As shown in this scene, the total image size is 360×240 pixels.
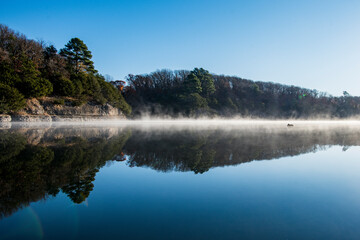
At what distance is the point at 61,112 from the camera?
2172cm

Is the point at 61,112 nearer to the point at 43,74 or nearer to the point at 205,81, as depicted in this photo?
the point at 43,74

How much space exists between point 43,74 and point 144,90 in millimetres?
26957

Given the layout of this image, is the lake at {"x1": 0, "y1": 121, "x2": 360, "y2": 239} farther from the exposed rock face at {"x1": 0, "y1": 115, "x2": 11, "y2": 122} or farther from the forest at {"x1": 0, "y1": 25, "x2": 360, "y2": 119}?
the forest at {"x1": 0, "y1": 25, "x2": 360, "y2": 119}

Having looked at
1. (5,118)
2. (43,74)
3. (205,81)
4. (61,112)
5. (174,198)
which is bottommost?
(174,198)

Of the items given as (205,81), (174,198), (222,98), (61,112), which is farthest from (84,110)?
(222,98)

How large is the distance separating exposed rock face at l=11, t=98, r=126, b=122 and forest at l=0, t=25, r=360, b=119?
2.16 ft

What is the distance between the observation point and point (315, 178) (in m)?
3.68

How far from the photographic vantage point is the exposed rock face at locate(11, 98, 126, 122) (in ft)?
61.6

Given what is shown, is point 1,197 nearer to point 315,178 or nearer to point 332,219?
point 332,219

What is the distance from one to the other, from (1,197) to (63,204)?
848mm

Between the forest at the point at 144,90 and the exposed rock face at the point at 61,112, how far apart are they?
659 millimetres

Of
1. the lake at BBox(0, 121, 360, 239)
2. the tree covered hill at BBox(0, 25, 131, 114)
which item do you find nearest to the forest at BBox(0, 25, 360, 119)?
the tree covered hill at BBox(0, 25, 131, 114)

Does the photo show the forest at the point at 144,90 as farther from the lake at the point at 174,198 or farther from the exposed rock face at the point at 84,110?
the lake at the point at 174,198

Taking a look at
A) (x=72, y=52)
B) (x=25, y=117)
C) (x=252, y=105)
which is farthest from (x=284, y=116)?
(x=25, y=117)
